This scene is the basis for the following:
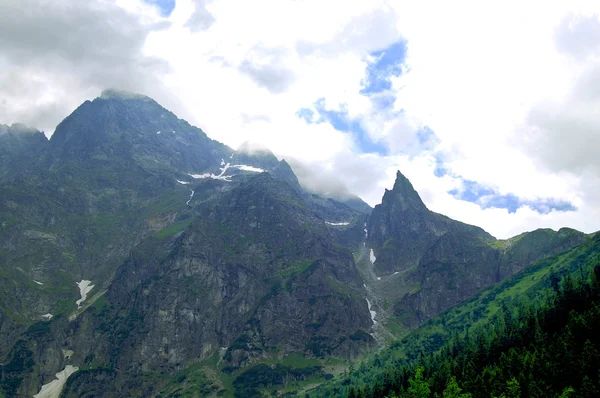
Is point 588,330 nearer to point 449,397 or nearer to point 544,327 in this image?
point 544,327

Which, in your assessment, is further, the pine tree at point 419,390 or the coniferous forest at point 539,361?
the pine tree at point 419,390

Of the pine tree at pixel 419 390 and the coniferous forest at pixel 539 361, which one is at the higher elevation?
the coniferous forest at pixel 539 361

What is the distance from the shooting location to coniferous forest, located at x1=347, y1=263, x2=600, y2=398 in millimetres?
130375

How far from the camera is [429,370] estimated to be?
19312cm

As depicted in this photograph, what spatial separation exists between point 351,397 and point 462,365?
43472 mm

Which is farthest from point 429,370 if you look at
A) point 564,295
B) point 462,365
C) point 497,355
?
point 564,295

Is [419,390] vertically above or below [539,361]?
below

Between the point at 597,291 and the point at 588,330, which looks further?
the point at 597,291

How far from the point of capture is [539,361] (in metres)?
144

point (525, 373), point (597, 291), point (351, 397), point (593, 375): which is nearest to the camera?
→ point (593, 375)

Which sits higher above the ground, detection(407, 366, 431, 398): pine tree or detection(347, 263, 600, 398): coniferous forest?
detection(347, 263, 600, 398): coniferous forest

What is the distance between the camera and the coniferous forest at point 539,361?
13038cm

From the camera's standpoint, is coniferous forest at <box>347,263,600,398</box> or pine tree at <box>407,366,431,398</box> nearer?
coniferous forest at <box>347,263,600,398</box>

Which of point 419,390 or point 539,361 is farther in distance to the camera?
point 419,390
